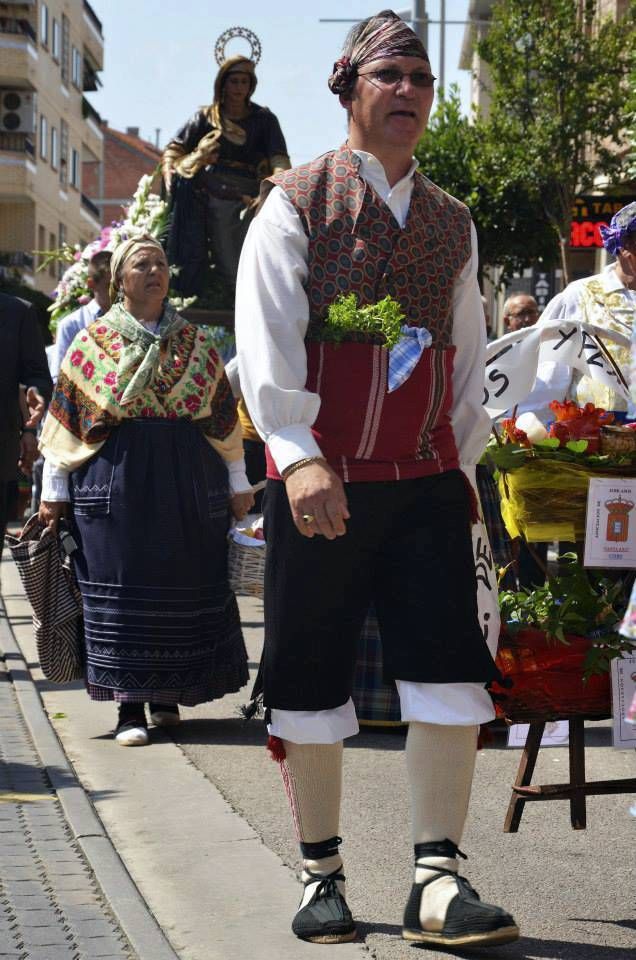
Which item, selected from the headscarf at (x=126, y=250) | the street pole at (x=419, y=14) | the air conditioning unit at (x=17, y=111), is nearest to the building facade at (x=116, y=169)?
the air conditioning unit at (x=17, y=111)

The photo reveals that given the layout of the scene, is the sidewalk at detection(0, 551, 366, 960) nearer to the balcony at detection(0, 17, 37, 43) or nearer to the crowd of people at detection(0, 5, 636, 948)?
the crowd of people at detection(0, 5, 636, 948)

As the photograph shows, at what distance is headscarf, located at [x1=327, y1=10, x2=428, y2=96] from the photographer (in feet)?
13.9

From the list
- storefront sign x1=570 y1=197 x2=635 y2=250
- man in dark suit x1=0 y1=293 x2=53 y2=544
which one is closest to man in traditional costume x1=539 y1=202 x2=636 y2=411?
man in dark suit x1=0 y1=293 x2=53 y2=544

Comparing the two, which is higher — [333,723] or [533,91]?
[533,91]

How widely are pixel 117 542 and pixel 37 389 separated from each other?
1.95 meters

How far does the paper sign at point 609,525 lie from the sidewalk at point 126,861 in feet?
3.97

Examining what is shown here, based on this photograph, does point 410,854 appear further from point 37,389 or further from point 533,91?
point 533,91

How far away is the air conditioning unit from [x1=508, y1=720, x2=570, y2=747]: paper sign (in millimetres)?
62657

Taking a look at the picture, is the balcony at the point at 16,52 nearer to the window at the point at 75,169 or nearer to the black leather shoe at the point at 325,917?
the window at the point at 75,169

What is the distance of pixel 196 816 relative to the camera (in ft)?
18.7

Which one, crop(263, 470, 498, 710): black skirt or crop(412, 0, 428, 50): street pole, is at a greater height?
crop(412, 0, 428, 50): street pole

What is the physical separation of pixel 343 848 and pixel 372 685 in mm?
506

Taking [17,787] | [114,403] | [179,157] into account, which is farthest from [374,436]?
[179,157]

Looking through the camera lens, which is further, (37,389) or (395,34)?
(37,389)
